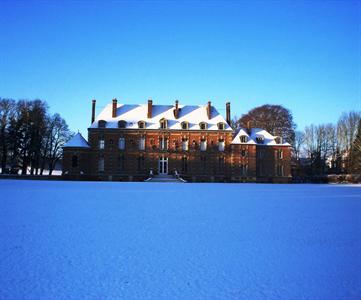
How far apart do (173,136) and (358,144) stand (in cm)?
2461

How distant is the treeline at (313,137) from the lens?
55531 mm

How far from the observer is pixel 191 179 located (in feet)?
146

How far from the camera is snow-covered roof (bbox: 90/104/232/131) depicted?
45438 mm

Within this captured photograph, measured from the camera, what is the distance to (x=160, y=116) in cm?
4672

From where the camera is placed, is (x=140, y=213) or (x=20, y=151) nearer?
(x=140, y=213)

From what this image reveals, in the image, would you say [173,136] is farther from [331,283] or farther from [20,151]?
[331,283]

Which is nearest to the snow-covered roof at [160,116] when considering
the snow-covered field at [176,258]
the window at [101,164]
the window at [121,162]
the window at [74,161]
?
the window at [121,162]

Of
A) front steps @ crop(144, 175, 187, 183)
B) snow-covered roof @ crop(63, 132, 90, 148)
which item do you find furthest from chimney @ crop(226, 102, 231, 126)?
snow-covered roof @ crop(63, 132, 90, 148)

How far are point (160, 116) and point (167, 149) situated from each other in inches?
204

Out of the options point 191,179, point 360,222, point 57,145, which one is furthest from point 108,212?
point 57,145

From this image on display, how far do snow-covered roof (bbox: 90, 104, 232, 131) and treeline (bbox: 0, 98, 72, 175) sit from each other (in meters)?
8.44

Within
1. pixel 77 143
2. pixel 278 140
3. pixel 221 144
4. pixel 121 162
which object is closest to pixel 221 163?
pixel 221 144

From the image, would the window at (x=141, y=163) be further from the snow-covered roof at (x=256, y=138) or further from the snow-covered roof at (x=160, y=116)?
the snow-covered roof at (x=256, y=138)

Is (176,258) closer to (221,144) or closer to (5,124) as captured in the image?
(221,144)
